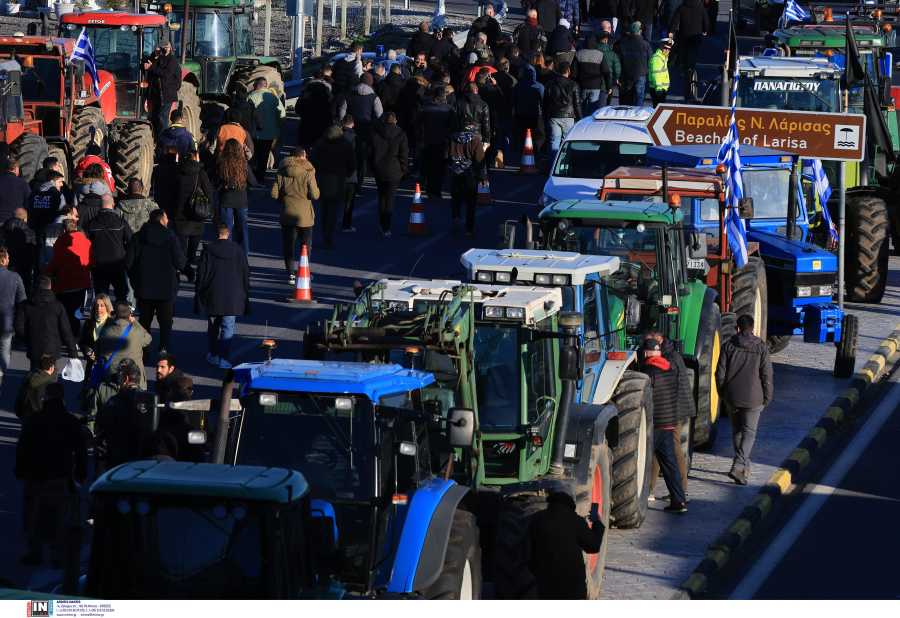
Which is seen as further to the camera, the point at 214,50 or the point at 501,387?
the point at 214,50

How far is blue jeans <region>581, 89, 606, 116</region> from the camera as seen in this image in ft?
84.9

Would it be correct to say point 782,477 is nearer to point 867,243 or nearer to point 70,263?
point 867,243

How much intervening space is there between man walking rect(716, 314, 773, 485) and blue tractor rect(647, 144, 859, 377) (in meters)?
2.46

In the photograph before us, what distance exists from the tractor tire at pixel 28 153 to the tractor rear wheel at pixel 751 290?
9381mm

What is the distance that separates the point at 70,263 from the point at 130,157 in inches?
228

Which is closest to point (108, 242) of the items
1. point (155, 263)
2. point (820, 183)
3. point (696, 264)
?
point (155, 263)

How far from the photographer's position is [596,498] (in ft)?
34.3

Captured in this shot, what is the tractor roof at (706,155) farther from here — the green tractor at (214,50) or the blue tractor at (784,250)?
the green tractor at (214,50)

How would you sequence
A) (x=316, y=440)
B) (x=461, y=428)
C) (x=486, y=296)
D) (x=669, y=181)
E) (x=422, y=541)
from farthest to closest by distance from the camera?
(x=669, y=181) → (x=486, y=296) → (x=461, y=428) → (x=316, y=440) → (x=422, y=541)

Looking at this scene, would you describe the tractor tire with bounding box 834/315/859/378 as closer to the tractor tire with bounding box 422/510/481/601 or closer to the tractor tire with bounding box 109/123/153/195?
the tractor tire with bounding box 422/510/481/601

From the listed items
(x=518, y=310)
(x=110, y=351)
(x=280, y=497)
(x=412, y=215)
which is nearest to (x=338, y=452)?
(x=280, y=497)

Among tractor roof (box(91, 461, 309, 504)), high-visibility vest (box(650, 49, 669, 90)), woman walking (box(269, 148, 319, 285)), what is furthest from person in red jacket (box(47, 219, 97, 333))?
high-visibility vest (box(650, 49, 669, 90))

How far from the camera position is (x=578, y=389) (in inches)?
422

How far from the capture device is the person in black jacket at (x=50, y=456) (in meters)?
10.5
